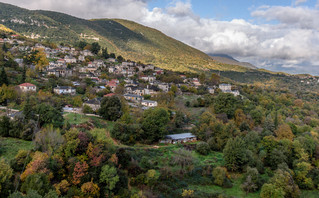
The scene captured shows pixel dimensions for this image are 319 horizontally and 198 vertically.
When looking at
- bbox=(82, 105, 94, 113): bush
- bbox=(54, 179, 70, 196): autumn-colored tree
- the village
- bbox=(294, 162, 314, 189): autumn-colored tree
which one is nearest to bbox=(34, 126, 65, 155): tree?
bbox=(54, 179, 70, 196): autumn-colored tree

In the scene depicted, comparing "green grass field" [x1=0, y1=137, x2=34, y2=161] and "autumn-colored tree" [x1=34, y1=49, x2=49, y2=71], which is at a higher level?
"autumn-colored tree" [x1=34, y1=49, x2=49, y2=71]

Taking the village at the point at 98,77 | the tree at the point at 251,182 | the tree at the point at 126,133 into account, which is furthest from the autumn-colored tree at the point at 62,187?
the village at the point at 98,77

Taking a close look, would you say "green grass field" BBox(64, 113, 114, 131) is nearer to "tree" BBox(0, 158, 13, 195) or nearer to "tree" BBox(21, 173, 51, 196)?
"tree" BBox(0, 158, 13, 195)

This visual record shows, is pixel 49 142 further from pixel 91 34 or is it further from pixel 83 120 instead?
pixel 91 34

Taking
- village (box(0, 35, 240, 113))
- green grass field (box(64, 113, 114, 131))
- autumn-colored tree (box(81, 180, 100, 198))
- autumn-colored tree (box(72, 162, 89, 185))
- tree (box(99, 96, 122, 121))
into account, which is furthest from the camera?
village (box(0, 35, 240, 113))

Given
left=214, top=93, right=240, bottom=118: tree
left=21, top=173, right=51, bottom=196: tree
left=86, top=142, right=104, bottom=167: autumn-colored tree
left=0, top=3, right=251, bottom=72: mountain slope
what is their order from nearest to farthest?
left=21, top=173, right=51, bottom=196: tree → left=86, top=142, right=104, bottom=167: autumn-colored tree → left=214, top=93, right=240, bottom=118: tree → left=0, top=3, right=251, bottom=72: mountain slope

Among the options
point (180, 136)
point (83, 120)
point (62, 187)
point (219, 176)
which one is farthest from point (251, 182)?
point (83, 120)

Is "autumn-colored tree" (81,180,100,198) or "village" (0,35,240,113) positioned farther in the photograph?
"village" (0,35,240,113)

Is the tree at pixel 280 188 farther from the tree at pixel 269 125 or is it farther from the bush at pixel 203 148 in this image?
the tree at pixel 269 125
